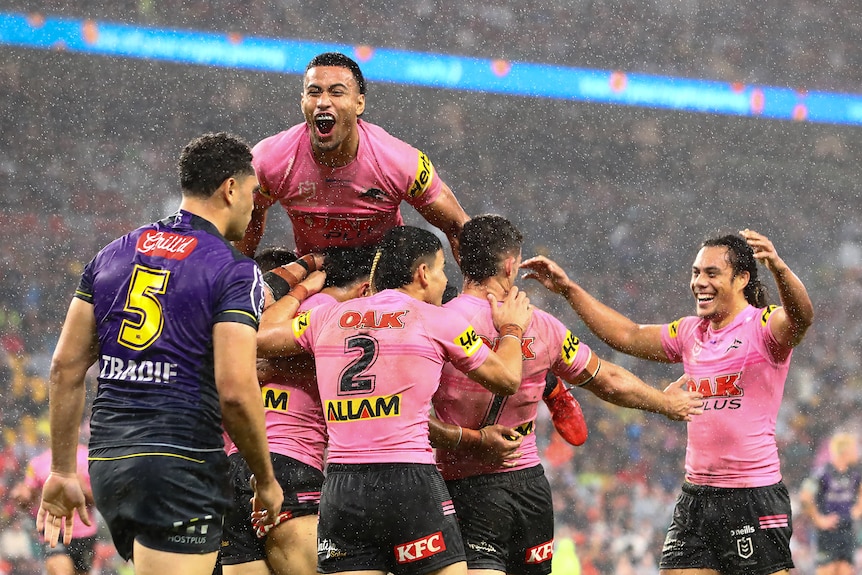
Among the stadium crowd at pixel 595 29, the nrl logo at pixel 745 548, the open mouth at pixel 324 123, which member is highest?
the stadium crowd at pixel 595 29

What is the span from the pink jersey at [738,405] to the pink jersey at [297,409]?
1.85m

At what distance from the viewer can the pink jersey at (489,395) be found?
459cm

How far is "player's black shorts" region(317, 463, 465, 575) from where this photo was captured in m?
3.96

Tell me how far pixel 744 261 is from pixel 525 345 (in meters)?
1.35

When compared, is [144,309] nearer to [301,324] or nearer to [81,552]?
[301,324]

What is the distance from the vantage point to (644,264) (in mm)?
15766

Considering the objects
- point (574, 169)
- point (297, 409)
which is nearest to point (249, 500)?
point (297, 409)

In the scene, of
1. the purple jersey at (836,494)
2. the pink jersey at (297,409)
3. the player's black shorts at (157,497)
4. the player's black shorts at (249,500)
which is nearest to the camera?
the player's black shorts at (157,497)

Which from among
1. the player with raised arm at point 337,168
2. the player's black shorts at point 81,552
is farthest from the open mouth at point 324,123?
the player's black shorts at point 81,552

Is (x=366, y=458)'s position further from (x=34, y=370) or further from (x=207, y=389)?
(x=34, y=370)

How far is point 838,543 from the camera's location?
916cm

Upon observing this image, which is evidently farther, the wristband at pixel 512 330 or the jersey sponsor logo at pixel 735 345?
the jersey sponsor logo at pixel 735 345

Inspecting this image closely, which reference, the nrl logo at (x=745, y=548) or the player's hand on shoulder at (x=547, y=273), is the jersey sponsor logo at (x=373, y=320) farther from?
the nrl logo at (x=745, y=548)

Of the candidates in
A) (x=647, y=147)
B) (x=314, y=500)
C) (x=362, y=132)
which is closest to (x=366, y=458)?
(x=314, y=500)
